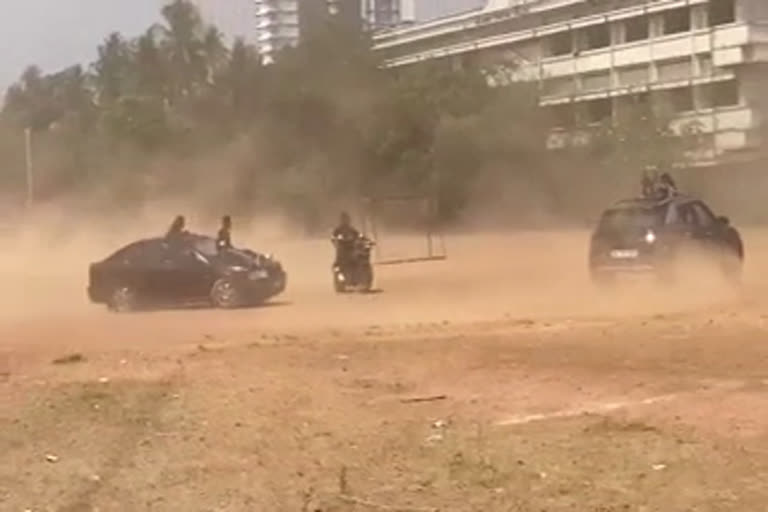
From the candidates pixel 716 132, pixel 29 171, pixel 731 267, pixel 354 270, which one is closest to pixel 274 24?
pixel 29 171

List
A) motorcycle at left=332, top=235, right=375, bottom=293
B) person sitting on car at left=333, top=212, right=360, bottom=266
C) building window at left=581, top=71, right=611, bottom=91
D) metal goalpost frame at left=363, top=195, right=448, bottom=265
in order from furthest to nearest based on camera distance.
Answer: building window at left=581, top=71, right=611, bottom=91 < metal goalpost frame at left=363, top=195, right=448, bottom=265 < motorcycle at left=332, top=235, right=375, bottom=293 < person sitting on car at left=333, top=212, right=360, bottom=266

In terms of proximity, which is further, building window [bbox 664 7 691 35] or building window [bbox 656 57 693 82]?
building window [bbox 664 7 691 35]

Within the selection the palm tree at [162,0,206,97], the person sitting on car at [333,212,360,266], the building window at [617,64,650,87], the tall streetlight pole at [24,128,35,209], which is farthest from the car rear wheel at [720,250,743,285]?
the palm tree at [162,0,206,97]

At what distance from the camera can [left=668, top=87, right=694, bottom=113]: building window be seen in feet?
205

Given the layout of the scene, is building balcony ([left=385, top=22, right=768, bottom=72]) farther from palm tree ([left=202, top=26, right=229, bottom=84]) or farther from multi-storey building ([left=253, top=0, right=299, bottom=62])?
palm tree ([left=202, top=26, right=229, bottom=84])

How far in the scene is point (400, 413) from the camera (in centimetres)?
1079

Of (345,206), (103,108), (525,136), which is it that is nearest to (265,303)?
(345,206)

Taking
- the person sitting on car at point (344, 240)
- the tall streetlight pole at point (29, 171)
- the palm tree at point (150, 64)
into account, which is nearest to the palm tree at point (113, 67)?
the palm tree at point (150, 64)

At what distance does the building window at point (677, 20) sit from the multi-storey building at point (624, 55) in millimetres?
46

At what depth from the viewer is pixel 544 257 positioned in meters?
39.6

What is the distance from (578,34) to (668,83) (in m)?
8.29

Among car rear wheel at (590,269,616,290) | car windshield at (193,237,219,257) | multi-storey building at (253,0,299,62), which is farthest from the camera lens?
multi-storey building at (253,0,299,62)

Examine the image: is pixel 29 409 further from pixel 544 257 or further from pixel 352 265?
pixel 544 257

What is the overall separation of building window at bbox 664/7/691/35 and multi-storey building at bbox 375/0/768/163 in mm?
46
